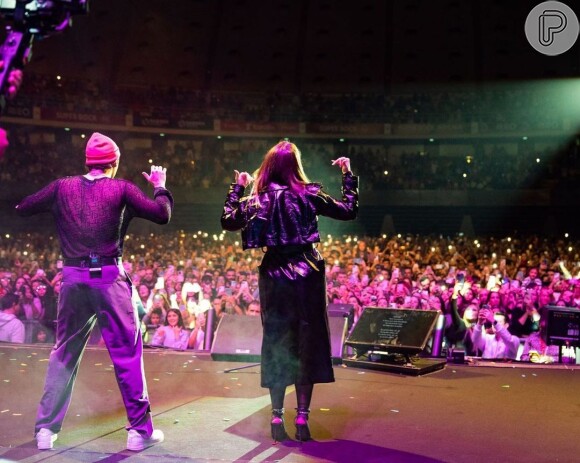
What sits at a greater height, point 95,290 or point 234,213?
point 234,213

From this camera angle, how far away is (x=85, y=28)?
2730 centimetres

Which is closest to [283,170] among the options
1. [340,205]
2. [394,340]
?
[340,205]

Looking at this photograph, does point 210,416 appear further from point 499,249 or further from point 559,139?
point 559,139

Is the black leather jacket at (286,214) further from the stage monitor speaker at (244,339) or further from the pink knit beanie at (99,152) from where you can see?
the stage monitor speaker at (244,339)

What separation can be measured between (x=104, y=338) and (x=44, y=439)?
512 mm

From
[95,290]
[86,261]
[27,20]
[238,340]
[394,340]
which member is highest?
[27,20]

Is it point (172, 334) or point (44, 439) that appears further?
point (172, 334)

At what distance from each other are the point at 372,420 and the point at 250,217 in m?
1.25

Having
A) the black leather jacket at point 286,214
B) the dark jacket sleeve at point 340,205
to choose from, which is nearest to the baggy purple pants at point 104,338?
the black leather jacket at point 286,214

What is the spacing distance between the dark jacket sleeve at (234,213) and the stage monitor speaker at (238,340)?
2.39m

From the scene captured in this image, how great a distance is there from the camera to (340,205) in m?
3.51

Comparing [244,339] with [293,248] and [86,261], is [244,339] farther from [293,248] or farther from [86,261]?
[86,261]

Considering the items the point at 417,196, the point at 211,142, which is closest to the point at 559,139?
the point at 417,196

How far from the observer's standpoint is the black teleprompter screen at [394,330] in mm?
5328
